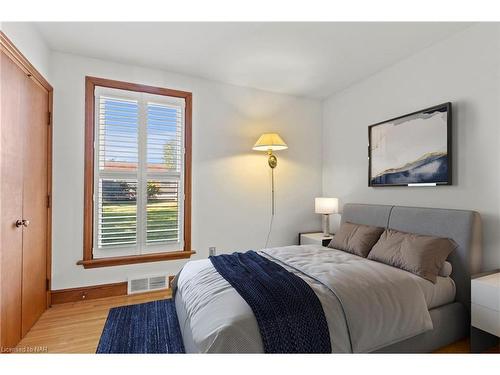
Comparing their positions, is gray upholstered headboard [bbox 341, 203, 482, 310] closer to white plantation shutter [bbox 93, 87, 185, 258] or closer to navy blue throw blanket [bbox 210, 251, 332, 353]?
navy blue throw blanket [bbox 210, 251, 332, 353]

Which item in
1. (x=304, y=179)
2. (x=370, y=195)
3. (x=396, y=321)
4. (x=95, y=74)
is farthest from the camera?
(x=304, y=179)

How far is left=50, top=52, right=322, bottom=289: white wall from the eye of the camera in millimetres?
2725

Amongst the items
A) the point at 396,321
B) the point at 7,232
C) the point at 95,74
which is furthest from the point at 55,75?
the point at 396,321

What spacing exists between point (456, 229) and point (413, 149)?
2.92 feet

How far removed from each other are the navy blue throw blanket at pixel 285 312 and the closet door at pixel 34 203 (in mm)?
1772

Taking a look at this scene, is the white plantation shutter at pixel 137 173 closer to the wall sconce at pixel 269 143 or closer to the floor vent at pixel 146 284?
the floor vent at pixel 146 284

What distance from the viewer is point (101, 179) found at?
289cm

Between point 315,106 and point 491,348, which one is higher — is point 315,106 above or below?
above

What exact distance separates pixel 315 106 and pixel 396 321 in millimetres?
3163

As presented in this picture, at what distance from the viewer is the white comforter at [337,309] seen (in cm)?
132

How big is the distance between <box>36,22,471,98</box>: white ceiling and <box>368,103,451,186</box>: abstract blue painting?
0.70 meters

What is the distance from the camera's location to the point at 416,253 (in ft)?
6.82

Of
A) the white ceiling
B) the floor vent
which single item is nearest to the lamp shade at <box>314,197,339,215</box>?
the white ceiling
